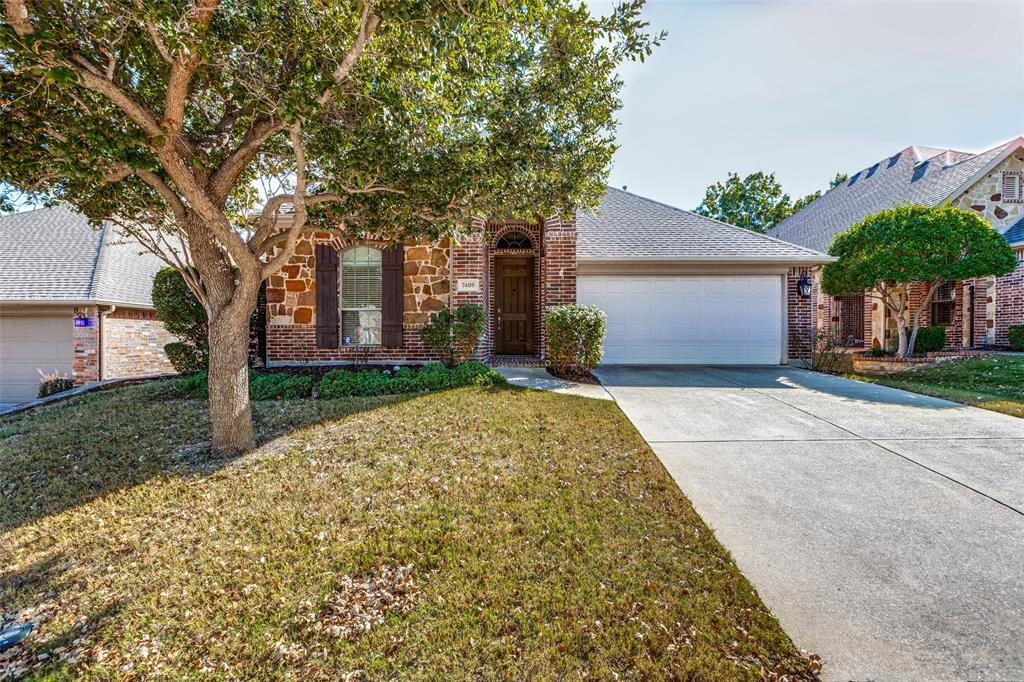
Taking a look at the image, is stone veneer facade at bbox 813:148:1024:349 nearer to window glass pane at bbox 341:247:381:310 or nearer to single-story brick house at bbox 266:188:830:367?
single-story brick house at bbox 266:188:830:367

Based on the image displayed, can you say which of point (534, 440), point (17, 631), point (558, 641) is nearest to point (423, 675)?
point (558, 641)

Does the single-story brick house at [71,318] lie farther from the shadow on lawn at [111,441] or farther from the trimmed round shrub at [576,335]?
the trimmed round shrub at [576,335]

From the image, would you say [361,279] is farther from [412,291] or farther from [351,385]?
[351,385]

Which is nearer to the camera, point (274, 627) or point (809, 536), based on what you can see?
point (274, 627)

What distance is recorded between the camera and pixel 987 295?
12.2 meters

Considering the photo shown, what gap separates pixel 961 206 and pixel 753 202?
56.1 feet

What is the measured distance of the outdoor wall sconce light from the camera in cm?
991

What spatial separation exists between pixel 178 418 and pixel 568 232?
701 cm

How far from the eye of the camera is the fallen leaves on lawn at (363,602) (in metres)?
2.12

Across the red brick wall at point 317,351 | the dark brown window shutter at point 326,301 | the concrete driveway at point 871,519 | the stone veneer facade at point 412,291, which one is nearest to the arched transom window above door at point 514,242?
the stone veneer facade at point 412,291

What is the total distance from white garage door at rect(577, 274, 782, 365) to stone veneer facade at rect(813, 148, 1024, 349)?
279 cm

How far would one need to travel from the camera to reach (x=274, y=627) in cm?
212

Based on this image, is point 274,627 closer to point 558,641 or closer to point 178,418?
point 558,641

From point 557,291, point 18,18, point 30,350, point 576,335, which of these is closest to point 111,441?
point 18,18
